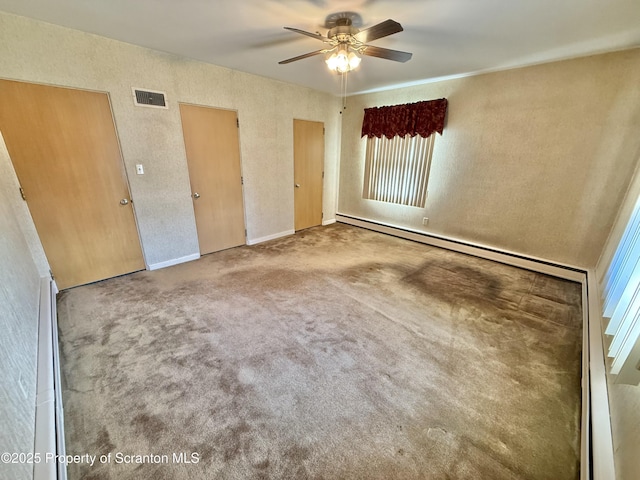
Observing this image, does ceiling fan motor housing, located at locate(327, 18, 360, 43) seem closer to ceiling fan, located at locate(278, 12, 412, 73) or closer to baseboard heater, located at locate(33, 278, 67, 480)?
ceiling fan, located at locate(278, 12, 412, 73)

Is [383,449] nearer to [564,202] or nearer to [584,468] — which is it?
[584,468]

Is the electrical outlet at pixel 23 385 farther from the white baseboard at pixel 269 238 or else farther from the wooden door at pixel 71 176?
the white baseboard at pixel 269 238

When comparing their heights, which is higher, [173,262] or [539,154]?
[539,154]

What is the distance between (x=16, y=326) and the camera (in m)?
1.41

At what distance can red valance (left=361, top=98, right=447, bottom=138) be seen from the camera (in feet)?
12.4

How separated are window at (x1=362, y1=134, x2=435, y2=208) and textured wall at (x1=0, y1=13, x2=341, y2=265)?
1204 millimetres

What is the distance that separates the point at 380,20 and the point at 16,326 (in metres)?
3.25

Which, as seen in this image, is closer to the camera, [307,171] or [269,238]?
[269,238]

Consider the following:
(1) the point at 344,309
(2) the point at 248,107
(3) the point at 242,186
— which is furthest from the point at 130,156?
(1) the point at 344,309

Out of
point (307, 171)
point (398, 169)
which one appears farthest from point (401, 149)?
point (307, 171)

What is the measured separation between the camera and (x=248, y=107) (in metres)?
3.66

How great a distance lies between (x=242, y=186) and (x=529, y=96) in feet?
12.9

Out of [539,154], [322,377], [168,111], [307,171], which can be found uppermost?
[168,111]

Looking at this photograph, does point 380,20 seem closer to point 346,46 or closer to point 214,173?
point 346,46
